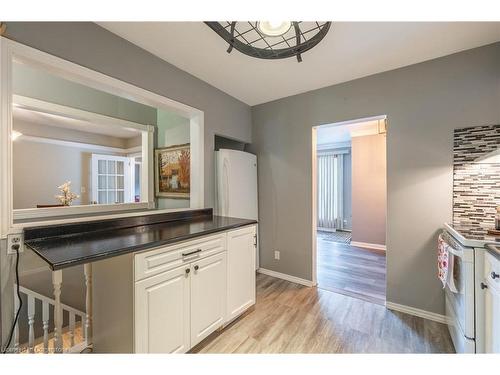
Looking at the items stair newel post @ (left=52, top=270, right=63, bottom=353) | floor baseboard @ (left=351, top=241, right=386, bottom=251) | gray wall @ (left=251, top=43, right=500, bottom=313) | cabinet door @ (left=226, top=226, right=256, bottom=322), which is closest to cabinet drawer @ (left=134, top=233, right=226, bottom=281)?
cabinet door @ (left=226, top=226, right=256, bottom=322)

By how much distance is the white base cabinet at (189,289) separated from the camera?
3.99 ft

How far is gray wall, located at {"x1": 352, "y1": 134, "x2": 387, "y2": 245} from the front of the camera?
13.6 feet

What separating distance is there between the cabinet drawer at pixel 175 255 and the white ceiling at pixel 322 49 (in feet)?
5.27

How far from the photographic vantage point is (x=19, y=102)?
2.02 m

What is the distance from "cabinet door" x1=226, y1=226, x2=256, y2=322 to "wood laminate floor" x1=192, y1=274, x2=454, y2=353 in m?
0.16

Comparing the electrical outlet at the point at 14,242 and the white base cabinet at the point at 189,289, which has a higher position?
the electrical outlet at the point at 14,242

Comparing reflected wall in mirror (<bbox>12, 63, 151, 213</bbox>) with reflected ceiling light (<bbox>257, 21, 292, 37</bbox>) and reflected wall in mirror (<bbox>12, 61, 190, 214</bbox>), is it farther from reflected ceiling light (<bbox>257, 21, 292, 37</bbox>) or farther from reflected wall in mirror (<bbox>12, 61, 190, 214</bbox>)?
reflected ceiling light (<bbox>257, 21, 292, 37</bbox>)

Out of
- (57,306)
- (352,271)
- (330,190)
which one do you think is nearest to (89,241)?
(57,306)

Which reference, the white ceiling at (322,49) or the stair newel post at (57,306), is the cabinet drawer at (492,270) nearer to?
the white ceiling at (322,49)

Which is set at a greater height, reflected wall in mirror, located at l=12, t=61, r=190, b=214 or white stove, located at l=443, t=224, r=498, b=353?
reflected wall in mirror, located at l=12, t=61, r=190, b=214

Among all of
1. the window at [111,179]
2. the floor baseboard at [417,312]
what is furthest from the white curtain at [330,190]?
the window at [111,179]

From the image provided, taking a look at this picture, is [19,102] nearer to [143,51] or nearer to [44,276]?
[143,51]

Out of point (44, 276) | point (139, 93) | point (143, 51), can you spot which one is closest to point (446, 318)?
point (139, 93)

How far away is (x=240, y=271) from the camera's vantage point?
1.89 meters
